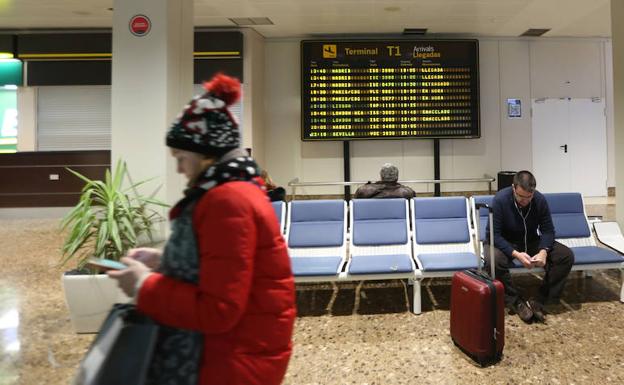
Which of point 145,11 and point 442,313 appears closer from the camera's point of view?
point 442,313

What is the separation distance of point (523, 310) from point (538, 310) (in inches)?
→ 4.7

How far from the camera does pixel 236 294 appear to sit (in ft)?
2.73

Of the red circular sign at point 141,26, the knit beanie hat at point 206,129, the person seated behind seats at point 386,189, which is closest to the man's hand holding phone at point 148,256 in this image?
the knit beanie hat at point 206,129

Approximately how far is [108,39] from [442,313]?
24.4ft

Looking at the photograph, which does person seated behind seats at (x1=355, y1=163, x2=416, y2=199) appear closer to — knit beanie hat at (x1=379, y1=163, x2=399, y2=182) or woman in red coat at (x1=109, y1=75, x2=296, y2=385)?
knit beanie hat at (x1=379, y1=163, x2=399, y2=182)

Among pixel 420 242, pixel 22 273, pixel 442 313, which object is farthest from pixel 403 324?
pixel 22 273

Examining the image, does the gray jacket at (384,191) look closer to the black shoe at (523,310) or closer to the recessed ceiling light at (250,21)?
the black shoe at (523,310)

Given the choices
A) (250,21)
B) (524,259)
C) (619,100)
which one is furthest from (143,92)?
(619,100)

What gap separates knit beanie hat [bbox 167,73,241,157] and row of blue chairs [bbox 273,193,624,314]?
2.41 m

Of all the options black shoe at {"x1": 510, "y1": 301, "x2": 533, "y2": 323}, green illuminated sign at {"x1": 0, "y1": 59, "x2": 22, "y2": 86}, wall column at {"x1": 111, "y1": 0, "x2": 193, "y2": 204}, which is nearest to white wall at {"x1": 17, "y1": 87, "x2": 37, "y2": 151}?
green illuminated sign at {"x1": 0, "y1": 59, "x2": 22, "y2": 86}

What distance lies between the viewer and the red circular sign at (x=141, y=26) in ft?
11.6

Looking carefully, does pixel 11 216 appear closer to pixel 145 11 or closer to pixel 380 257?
pixel 145 11

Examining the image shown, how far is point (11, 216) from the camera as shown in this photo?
24.7ft

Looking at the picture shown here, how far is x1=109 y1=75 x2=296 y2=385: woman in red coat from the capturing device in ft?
2.75
